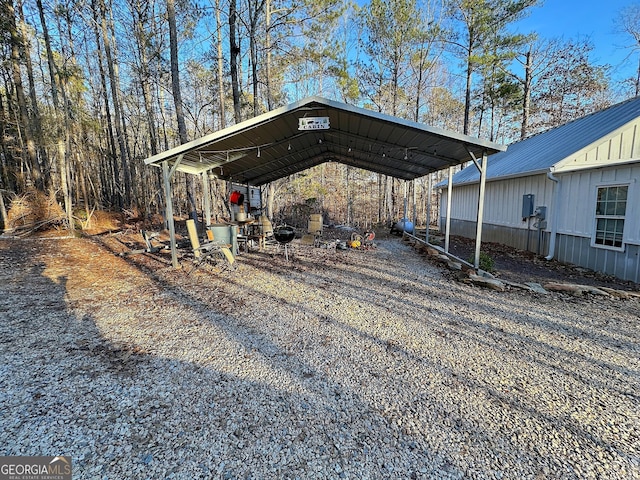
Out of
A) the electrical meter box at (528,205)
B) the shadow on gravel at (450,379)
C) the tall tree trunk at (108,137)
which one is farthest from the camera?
the tall tree trunk at (108,137)

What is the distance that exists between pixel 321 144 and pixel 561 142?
652 cm

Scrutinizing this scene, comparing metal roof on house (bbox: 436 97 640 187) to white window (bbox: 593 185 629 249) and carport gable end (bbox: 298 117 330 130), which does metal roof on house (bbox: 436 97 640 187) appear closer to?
white window (bbox: 593 185 629 249)

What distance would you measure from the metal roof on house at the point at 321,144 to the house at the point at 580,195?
2.26 metres

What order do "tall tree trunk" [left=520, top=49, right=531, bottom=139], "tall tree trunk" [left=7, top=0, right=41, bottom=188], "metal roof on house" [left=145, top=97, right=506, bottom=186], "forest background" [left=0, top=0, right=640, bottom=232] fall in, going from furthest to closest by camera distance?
"tall tree trunk" [left=520, top=49, right=531, bottom=139] < "forest background" [left=0, top=0, right=640, bottom=232] < "tall tree trunk" [left=7, top=0, right=41, bottom=188] < "metal roof on house" [left=145, top=97, right=506, bottom=186]

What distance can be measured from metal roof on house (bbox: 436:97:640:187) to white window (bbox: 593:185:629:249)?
1256mm

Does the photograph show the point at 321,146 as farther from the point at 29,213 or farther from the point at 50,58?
the point at 50,58

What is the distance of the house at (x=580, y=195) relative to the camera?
5.19 meters

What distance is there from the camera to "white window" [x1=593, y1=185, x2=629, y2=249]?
523cm

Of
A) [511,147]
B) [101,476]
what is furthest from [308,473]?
[511,147]

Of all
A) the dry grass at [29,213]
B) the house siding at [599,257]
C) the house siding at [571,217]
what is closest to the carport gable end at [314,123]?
the house siding at [571,217]

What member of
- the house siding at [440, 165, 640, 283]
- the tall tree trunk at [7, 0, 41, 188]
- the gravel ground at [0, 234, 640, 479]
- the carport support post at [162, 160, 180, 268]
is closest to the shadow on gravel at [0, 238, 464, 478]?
the gravel ground at [0, 234, 640, 479]

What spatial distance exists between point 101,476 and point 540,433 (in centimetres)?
252

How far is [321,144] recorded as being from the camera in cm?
826

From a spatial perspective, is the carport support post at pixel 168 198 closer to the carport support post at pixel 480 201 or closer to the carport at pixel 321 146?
the carport at pixel 321 146
